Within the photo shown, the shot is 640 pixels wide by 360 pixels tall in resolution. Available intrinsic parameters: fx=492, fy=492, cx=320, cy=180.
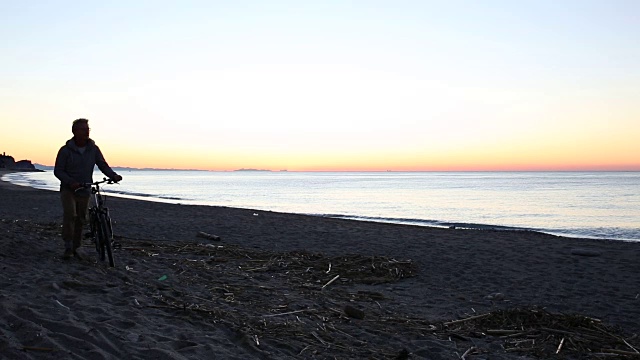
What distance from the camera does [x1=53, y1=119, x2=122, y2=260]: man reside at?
7.02 metres

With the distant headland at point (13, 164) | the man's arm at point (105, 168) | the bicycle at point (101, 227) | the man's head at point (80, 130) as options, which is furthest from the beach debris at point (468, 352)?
the distant headland at point (13, 164)

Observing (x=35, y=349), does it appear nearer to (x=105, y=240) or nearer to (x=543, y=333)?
(x=105, y=240)

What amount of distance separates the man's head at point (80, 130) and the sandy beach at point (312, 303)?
1756mm

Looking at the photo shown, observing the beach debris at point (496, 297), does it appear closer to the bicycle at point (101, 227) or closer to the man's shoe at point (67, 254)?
the bicycle at point (101, 227)

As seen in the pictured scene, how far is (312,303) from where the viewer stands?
6555mm

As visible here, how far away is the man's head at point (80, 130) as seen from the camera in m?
7.00

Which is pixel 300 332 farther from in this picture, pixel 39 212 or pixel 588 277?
pixel 39 212

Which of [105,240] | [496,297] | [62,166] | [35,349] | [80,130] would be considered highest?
[80,130]

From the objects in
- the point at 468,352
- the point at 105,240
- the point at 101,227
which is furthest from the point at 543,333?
the point at 101,227

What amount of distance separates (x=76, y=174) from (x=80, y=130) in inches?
25.5

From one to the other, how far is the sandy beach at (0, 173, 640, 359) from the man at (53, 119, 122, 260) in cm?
48

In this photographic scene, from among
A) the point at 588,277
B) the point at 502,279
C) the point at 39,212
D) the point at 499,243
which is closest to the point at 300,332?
the point at 502,279

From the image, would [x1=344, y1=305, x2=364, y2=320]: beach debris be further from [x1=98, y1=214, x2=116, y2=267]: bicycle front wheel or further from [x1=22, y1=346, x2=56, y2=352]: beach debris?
[x1=98, y1=214, x2=116, y2=267]: bicycle front wheel

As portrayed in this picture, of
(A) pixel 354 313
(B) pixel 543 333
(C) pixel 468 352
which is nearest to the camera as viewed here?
(C) pixel 468 352
